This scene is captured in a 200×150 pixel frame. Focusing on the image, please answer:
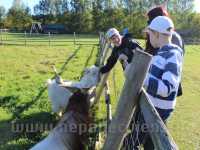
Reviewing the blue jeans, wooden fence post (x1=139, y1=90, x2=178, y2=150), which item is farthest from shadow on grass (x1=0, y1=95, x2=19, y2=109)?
wooden fence post (x1=139, y1=90, x2=178, y2=150)

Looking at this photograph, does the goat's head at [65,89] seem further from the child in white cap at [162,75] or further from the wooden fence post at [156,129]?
the wooden fence post at [156,129]

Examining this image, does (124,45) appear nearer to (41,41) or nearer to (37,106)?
(37,106)

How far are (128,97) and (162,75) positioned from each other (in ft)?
2.00

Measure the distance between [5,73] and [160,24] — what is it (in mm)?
10687

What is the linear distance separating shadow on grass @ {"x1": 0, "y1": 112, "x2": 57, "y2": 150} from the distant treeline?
49652 mm

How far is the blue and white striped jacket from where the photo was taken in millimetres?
3426

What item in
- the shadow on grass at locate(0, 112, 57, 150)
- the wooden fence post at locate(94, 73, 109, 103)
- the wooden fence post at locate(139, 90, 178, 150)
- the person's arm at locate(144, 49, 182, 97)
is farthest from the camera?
the wooden fence post at locate(94, 73, 109, 103)

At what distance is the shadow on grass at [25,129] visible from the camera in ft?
19.7

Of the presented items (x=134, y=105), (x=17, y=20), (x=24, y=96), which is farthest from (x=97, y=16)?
(x=134, y=105)

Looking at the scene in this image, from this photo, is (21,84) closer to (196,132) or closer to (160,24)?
(196,132)

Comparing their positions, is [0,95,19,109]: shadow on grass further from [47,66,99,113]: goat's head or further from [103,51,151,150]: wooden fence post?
[103,51,151,150]: wooden fence post

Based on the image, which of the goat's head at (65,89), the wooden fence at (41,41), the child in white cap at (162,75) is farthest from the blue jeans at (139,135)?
the wooden fence at (41,41)

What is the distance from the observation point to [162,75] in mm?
3482

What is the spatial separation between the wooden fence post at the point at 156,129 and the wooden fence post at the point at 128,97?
8 cm
